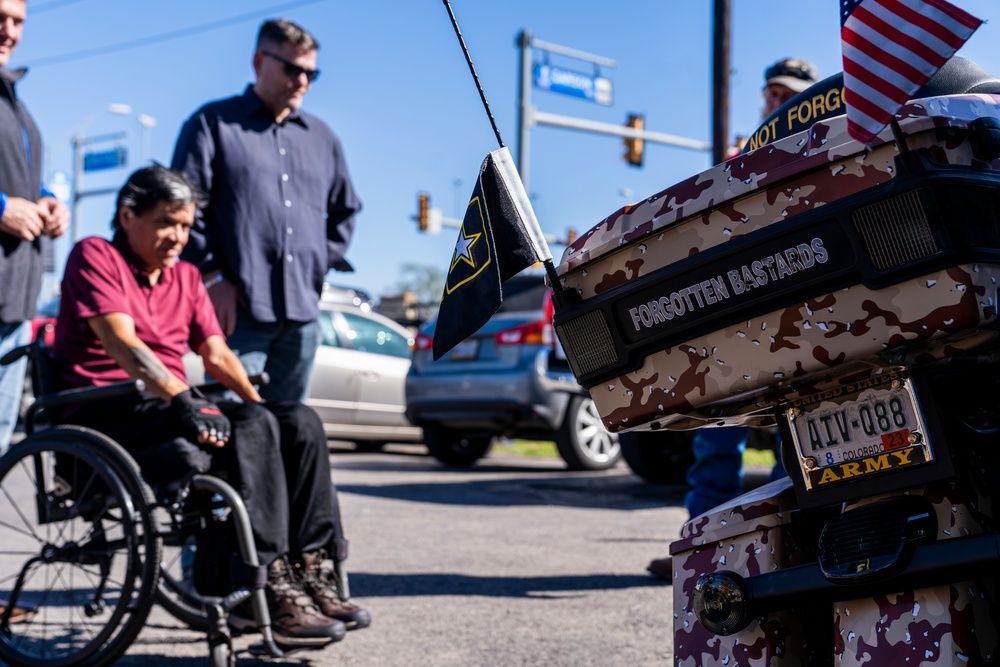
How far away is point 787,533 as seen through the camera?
1.86 m

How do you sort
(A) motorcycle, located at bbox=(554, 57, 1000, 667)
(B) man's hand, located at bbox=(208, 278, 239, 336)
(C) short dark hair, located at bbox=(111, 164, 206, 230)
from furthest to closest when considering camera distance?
(B) man's hand, located at bbox=(208, 278, 239, 336) < (C) short dark hair, located at bbox=(111, 164, 206, 230) < (A) motorcycle, located at bbox=(554, 57, 1000, 667)

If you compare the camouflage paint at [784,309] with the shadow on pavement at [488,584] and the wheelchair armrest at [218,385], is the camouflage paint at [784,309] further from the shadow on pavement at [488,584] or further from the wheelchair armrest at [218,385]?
the shadow on pavement at [488,584]

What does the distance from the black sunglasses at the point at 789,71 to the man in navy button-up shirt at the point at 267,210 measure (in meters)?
1.96

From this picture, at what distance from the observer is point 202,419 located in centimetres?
323

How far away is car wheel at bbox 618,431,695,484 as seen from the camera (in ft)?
22.4

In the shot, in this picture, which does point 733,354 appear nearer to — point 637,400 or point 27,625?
point 637,400

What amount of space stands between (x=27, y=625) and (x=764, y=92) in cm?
357

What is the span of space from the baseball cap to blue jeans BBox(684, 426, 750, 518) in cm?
152

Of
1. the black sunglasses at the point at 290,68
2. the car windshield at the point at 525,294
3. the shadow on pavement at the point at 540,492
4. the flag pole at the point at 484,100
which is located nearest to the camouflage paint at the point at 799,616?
the flag pole at the point at 484,100

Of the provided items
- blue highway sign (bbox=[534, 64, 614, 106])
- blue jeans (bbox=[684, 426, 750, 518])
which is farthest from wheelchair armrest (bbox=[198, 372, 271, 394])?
blue highway sign (bbox=[534, 64, 614, 106])

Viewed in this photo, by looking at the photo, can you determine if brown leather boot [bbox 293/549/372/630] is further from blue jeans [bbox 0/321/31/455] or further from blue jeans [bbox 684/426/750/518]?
blue jeans [bbox 684/426/750/518]

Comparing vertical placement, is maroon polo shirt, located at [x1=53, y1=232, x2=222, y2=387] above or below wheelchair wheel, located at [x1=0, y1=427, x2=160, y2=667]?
above

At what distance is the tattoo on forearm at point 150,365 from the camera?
3.36 meters

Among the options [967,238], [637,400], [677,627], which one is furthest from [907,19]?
[677,627]
